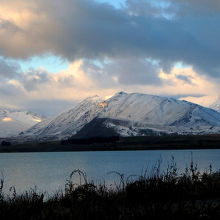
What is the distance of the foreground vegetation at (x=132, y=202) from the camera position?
9.59m

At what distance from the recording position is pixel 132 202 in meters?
12.5

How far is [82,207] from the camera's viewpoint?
10.2m

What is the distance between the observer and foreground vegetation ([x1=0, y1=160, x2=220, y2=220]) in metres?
9.59

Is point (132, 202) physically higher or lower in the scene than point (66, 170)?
higher

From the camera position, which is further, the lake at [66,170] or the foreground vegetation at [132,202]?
the lake at [66,170]

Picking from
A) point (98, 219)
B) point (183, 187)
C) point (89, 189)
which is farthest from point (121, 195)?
point (98, 219)

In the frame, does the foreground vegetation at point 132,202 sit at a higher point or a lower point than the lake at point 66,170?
higher

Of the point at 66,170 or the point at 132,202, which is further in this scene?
the point at 66,170

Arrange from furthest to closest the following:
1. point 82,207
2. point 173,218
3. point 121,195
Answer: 1. point 121,195
2. point 82,207
3. point 173,218

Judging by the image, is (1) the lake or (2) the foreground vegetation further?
(1) the lake

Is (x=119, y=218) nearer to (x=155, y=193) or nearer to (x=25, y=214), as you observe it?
(x=25, y=214)

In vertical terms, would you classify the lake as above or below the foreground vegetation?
below

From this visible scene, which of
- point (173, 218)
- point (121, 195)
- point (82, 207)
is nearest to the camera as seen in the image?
point (173, 218)

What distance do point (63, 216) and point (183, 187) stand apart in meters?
5.41
